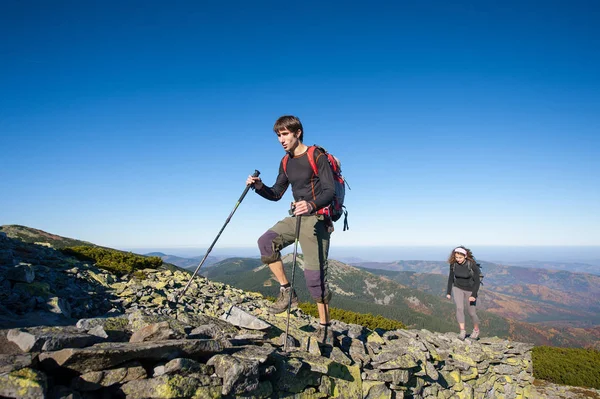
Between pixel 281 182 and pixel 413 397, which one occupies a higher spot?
pixel 281 182

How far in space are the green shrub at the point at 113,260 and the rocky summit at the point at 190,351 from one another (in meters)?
0.96

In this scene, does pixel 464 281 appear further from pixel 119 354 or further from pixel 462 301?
pixel 119 354

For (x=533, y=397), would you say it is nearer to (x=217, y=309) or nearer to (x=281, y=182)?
(x=217, y=309)

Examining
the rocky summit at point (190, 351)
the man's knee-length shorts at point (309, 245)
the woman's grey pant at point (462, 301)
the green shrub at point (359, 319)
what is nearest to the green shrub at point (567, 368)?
the rocky summit at point (190, 351)

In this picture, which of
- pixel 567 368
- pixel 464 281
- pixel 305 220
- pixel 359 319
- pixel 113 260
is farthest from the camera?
pixel 359 319

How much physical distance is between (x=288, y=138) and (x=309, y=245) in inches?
86.6

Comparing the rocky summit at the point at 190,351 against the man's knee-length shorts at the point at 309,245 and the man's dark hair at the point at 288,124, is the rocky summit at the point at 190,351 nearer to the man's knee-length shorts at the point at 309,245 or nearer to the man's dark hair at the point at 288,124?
the man's knee-length shorts at the point at 309,245

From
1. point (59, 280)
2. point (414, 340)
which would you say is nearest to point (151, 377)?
point (414, 340)

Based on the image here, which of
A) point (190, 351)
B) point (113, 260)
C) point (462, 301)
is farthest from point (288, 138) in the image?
point (113, 260)

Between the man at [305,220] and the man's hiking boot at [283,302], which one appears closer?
the man at [305,220]

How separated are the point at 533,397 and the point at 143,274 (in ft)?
56.3

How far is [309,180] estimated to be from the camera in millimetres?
6477

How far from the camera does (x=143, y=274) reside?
49.0 ft

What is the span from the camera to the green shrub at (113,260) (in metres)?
14.8
